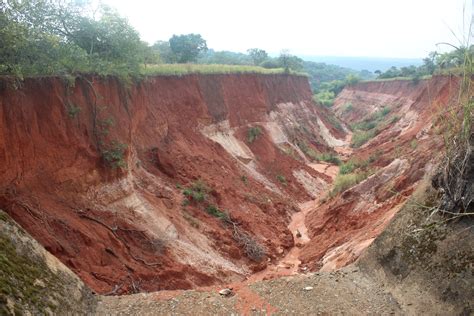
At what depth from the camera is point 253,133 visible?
2903cm

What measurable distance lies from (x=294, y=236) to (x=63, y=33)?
12613 mm

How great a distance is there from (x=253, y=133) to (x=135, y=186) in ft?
51.0

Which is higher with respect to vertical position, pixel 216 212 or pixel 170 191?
pixel 170 191

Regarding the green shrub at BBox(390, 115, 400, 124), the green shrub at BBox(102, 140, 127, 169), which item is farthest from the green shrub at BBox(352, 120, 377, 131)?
the green shrub at BBox(102, 140, 127, 169)

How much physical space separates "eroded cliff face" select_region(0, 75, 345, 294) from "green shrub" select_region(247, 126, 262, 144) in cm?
268

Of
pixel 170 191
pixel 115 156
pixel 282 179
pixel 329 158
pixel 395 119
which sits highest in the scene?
pixel 115 156

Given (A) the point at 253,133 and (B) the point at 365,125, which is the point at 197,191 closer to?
(A) the point at 253,133

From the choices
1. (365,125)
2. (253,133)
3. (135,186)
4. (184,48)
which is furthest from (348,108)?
(135,186)

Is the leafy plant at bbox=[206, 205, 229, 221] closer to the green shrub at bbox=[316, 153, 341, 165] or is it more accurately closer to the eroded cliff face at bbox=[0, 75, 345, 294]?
the eroded cliff face at bbox=[0, 75, 345, 294]

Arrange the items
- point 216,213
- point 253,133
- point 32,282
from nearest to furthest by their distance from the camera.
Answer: point 32,282 → point 216,213 → point 253,133

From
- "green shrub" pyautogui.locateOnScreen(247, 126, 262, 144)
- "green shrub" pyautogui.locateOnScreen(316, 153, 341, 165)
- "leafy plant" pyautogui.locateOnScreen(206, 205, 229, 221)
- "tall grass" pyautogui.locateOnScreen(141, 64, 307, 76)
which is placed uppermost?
"tall grass" pyautogui.locateOnScreen(141, 64, 307, 76)

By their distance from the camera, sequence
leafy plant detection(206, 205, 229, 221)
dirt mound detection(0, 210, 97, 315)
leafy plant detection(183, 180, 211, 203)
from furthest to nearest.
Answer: leafy plant detection(206, 205, 229, 221)
leafy plant detection(183, 180, 211, 203)
dirt mound detection(0, 210, 97, 315)

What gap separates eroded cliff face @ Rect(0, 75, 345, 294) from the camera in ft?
33.4

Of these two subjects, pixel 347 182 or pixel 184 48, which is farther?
pixel 184 48
